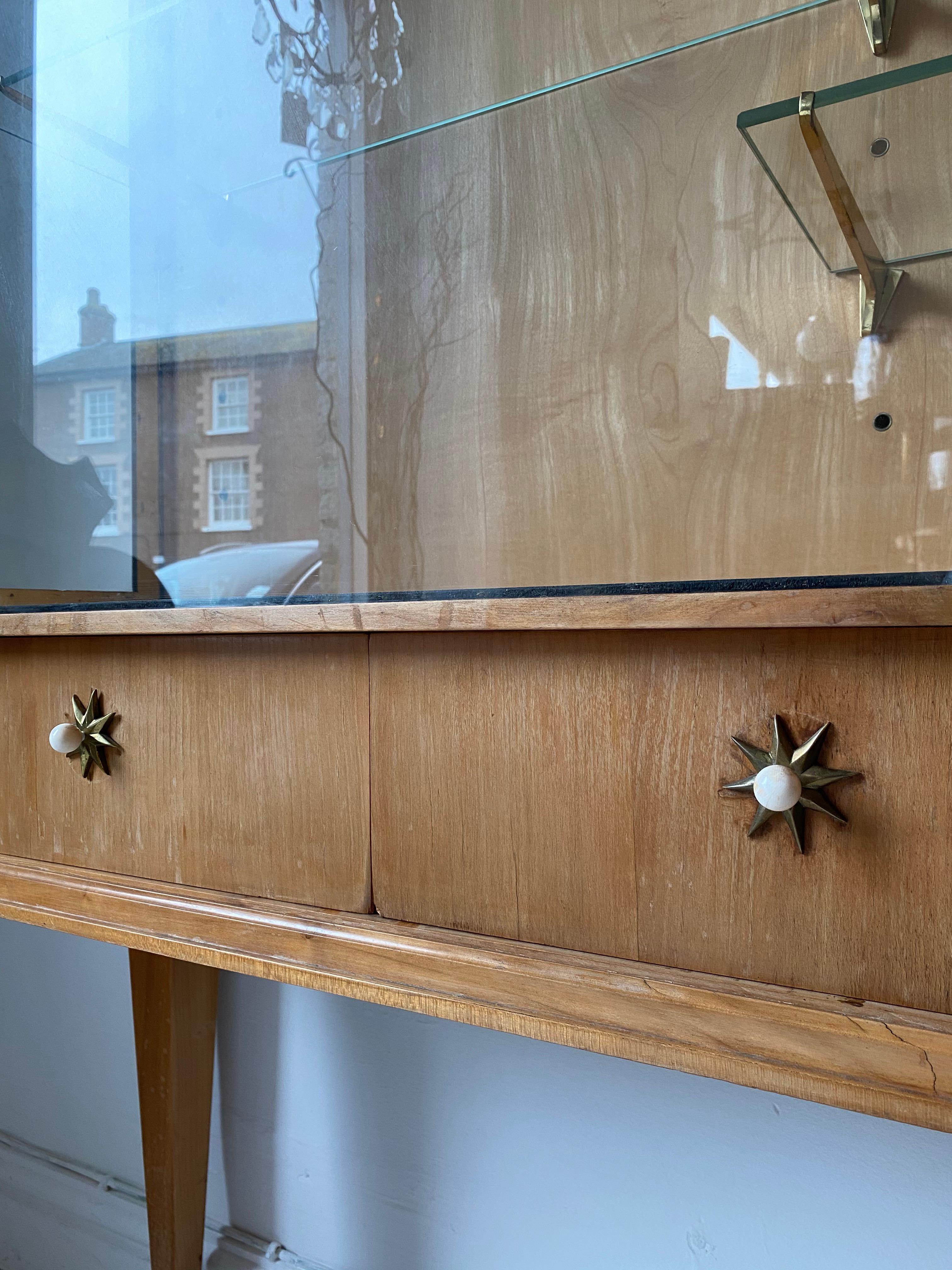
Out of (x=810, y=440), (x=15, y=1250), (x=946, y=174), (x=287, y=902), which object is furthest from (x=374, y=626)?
(x=15, y=1250)

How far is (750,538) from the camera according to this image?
16.7 inches

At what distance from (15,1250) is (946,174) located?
1.24m

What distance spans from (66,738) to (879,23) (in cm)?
55

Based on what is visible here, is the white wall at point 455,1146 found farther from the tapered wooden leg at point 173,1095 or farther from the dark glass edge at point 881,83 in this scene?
the dark glass edge at point 881,83

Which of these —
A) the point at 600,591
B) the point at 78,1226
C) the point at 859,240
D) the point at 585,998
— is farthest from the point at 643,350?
the point at 78,1226

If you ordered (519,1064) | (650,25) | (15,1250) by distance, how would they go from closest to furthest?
(650,25)
(519,1064)
(15,1250)

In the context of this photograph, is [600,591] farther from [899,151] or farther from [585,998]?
[899,151]

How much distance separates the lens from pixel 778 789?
0.27 metres

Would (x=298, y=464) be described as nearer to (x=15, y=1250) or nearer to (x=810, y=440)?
(x=810, y=440)

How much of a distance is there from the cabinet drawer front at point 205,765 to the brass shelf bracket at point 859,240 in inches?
12.2

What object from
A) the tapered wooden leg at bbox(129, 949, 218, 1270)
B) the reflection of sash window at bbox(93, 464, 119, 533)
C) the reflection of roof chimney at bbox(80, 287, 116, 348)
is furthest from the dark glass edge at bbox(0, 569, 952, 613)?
the tapered wooden leg at bbox(129, 949, 218, 1270)

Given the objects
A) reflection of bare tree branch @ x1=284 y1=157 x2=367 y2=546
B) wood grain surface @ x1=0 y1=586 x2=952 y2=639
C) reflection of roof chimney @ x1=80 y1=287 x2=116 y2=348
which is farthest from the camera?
reflection of roof chimney @ x1=80 y1=287 x2=116 y2=348

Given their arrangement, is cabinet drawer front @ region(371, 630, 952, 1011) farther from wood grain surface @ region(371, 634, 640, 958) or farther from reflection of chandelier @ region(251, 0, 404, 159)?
reflection of chandelier @ region(251, 0, 404, 159)

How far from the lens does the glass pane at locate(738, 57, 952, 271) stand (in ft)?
1.36
